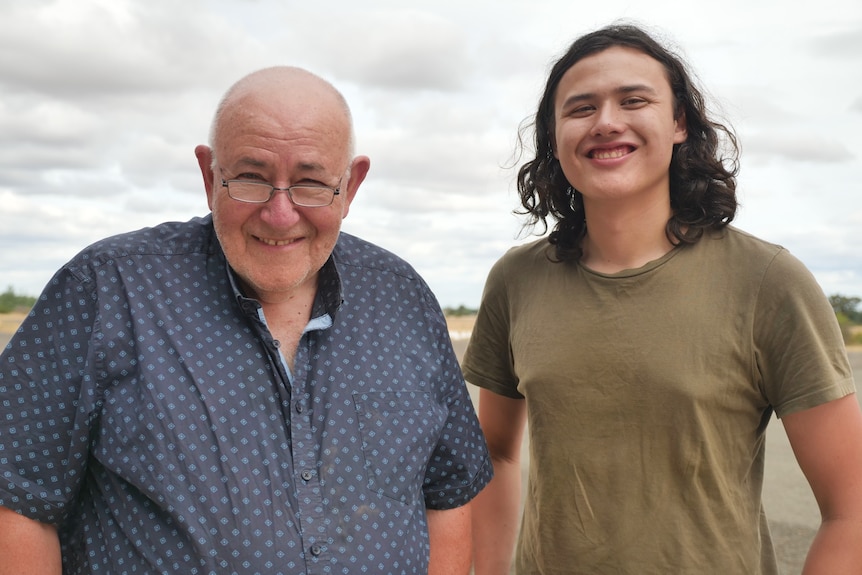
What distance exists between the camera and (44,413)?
5.85 feet

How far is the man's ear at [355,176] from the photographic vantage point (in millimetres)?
2066

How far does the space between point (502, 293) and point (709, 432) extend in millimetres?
746

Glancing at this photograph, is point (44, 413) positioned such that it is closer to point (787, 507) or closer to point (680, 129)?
point (680, 129)

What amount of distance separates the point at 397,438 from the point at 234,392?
0.40m

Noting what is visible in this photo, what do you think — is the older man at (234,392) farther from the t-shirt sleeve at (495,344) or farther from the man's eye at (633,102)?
the man's eye at (633,102)

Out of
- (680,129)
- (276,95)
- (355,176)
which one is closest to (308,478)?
(355,176)

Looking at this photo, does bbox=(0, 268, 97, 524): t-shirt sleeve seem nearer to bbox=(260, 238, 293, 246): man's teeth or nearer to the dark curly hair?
bbox=(260, 238, 293, 246): man's teeth

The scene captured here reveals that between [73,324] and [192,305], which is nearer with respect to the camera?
[73,324]

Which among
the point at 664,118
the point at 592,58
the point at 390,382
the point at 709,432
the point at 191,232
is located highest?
the point at 592,58

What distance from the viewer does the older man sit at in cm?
177

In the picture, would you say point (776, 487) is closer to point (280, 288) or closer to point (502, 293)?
point (502, 293)

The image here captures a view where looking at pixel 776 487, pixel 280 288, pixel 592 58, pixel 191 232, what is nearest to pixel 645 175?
pixel 592 58

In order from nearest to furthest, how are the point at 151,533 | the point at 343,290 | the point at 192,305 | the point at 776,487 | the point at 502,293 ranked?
the point at 151,533
the point at 192,305
the point at 343,290
the point at 502,293
the point at 776,487

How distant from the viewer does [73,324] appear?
1.81m
